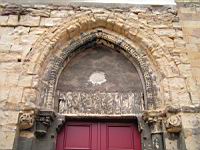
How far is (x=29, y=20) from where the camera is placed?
4824 millimetres

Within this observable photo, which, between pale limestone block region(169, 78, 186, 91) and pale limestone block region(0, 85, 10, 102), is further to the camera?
pale limestone block region(169, 78, 186, 91)

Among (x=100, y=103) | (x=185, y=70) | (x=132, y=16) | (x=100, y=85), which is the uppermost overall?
(x=132, y=16)

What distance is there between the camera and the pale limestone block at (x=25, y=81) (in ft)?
13.5

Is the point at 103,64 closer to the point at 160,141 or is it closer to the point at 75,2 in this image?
the point at 75,2

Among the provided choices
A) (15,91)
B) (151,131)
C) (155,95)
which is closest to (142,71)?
(155,95)

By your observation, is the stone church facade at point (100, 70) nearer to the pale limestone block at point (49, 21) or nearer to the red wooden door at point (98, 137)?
the pale limestone block at point (49, 21)

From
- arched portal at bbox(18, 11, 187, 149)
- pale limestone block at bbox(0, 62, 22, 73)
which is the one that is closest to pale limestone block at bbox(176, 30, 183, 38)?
arched portal at bbox(18, 11, 187, 149)

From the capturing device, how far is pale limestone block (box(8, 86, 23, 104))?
3.96 m

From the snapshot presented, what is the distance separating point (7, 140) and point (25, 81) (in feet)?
3.11

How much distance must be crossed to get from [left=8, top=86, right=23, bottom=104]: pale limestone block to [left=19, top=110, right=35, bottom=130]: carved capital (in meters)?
0.26

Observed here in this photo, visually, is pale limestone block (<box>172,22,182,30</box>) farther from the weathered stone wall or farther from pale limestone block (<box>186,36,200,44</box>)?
pale limestone block (<box>186,36,200,44</box>)

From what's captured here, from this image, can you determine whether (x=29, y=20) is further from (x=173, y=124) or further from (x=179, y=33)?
(x=173, y=124)

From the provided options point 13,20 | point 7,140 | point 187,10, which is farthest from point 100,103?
point 187,10

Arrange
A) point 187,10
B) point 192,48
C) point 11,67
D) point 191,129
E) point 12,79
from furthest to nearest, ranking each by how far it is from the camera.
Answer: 1. point 187,10
2. point 192,48
3. point 11,67
4. point 12,79
5. point 191,129
